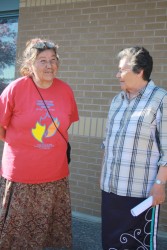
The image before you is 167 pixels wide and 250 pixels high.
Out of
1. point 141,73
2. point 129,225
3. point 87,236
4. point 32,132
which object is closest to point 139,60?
point 141,73

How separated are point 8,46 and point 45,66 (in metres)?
3.12

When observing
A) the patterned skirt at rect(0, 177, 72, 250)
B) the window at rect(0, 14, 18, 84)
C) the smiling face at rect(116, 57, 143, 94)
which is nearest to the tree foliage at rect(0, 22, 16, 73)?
the window at rect(0, 14, 18, 84)

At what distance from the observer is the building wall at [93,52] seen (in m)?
4.64

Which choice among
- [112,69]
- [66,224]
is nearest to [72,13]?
[112,69]

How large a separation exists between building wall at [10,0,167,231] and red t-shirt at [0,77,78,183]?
151cm

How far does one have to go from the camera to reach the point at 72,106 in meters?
3.69

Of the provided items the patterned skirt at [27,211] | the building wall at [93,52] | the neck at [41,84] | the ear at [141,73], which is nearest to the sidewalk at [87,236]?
the building wall at [93,52]

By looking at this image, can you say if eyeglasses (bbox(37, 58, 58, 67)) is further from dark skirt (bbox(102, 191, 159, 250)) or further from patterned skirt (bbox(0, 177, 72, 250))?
dark skirt (bbox(102, 191, 159, 250))

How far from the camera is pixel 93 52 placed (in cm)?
506

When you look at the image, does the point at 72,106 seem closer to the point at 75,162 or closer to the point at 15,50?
the point at 75,162

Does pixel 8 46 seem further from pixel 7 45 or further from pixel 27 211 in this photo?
pixel 27 211

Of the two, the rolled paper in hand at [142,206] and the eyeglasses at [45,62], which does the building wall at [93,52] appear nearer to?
the eyeglasses at [45,62]

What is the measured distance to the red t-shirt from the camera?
3.42 meters

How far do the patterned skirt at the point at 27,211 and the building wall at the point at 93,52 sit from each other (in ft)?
4.73
